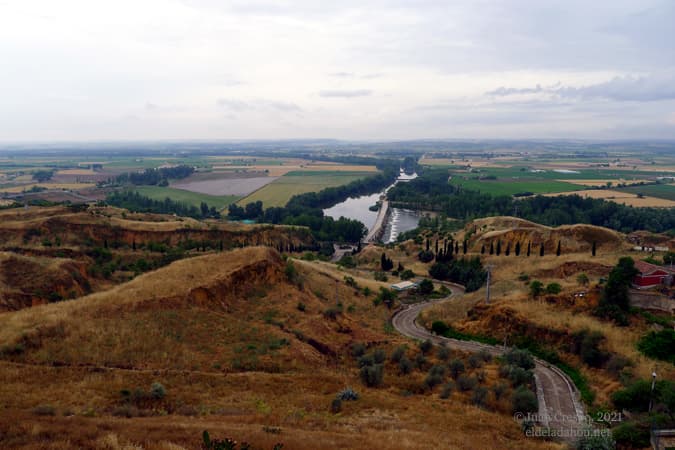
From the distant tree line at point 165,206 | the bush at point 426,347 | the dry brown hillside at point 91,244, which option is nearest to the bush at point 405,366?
the bush at point 426,347

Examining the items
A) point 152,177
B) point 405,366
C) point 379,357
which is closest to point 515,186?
point 152,177

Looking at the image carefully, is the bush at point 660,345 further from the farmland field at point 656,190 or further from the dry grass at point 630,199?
the farmland field at point 656,190

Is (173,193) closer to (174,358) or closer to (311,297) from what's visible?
(311,297)

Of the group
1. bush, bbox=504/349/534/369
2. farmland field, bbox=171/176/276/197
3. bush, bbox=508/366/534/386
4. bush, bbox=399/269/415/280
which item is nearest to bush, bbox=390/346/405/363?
bush, bbox=508/366/534/386

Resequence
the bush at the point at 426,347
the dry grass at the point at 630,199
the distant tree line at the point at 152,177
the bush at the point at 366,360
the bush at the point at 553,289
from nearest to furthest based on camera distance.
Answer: the bush at the point at 366,360 < the bush at the point at 426,347 < the bush at the point at 553,289 < the dry grass at the point at 630,199 < the distant tree line at the point at 152,177

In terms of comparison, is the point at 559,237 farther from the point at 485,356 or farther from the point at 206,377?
the point at 206,377
